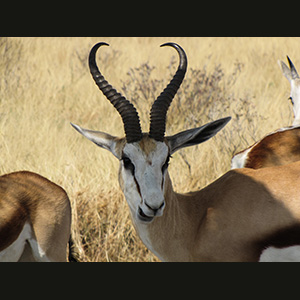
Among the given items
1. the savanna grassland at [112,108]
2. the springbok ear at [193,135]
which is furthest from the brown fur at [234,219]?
the savanna grassland at [112,108]

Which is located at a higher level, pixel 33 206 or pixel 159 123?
pixel 159 123

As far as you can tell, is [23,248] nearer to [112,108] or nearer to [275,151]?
[275,151]

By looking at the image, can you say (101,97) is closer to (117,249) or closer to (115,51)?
(115,51)

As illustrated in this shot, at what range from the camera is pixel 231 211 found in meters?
5.00

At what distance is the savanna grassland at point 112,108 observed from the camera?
640 cm

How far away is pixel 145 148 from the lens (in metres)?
4.82

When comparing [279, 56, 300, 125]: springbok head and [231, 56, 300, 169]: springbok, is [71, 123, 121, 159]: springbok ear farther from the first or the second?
[279, 56, 300, 125]: springbok head

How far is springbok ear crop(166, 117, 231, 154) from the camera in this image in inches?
202

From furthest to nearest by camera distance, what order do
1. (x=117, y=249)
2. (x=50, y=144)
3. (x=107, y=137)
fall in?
(x=50, y=144) → (x=117, y=249) → (x=107, y=137)

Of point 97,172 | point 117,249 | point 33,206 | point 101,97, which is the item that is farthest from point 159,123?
point 101,97

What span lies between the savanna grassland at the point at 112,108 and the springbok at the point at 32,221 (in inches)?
37.0

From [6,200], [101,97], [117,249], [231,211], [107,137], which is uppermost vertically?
[101,97]

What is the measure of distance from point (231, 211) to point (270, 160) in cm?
150

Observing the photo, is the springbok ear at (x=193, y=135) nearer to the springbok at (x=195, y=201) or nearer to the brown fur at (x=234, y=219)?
the springbok at (x=195, y=201)
